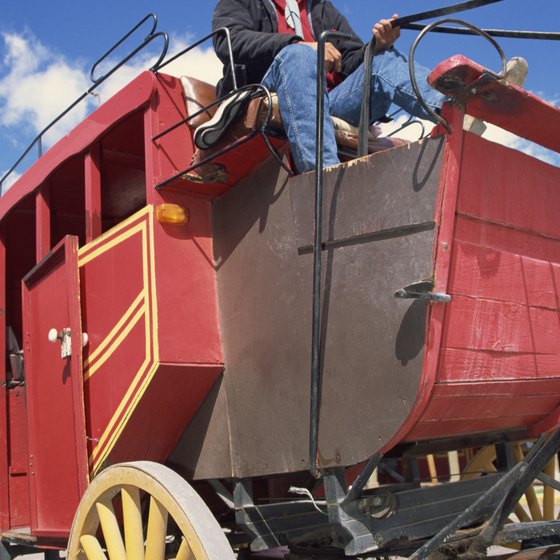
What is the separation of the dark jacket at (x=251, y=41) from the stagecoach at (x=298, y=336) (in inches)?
10.7

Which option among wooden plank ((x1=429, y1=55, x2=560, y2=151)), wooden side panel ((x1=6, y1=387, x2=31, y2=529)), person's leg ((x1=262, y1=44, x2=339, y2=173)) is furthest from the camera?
wooden side panel ((x1=6, y1=387, x2=31, y2=529))

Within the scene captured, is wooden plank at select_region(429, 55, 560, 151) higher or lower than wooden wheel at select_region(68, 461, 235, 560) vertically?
higher

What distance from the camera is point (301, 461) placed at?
9.93 feet

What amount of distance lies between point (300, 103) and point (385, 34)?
1.65ft

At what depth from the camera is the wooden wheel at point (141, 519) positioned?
8.99ft

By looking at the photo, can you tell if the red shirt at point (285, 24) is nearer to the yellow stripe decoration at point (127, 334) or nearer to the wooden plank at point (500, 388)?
the yellow stripe decoration at point (127, 334)

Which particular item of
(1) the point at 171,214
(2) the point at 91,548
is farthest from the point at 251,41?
(2) the point at 91,548

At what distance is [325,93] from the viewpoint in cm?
334

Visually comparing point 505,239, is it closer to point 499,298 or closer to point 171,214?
point 499,298

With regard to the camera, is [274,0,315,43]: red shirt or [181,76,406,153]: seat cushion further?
[274,0,315,43]: red shirt

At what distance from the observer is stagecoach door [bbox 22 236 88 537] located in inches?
152

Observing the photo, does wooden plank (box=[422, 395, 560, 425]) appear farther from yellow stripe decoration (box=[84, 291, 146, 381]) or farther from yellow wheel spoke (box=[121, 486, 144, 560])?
yellow stripe decoration (box=[84, 291, 146, 381])

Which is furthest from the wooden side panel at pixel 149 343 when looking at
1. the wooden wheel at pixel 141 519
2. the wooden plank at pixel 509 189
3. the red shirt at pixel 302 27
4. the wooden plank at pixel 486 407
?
the wooden plank at pixel 509 189

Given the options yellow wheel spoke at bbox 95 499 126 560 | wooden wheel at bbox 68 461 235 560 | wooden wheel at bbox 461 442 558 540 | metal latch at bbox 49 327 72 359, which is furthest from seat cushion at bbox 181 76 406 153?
wooden wheel at bbox 461 442 558 540
